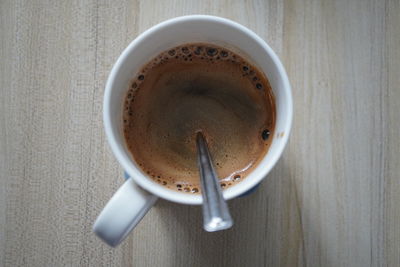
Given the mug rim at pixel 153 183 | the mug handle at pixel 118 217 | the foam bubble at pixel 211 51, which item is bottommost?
the mug handle at pixel 118 217

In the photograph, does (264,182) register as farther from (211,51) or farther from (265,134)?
(211,51)

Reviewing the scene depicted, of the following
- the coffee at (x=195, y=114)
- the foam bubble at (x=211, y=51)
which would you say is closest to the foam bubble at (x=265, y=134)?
the coffee at (x=195, y=114)

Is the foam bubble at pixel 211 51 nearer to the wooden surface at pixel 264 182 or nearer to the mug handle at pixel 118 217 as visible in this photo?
the wooden surface at pixel 264 182

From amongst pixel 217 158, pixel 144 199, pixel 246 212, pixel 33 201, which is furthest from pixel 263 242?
pixel 33 201

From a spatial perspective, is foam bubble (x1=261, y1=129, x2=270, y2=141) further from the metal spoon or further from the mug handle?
the mug handle

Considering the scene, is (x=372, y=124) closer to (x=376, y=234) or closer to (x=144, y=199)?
(x=376, y=234)

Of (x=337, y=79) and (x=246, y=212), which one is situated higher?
(x=337, y=79)

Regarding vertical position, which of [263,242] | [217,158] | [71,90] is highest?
[71,90]
